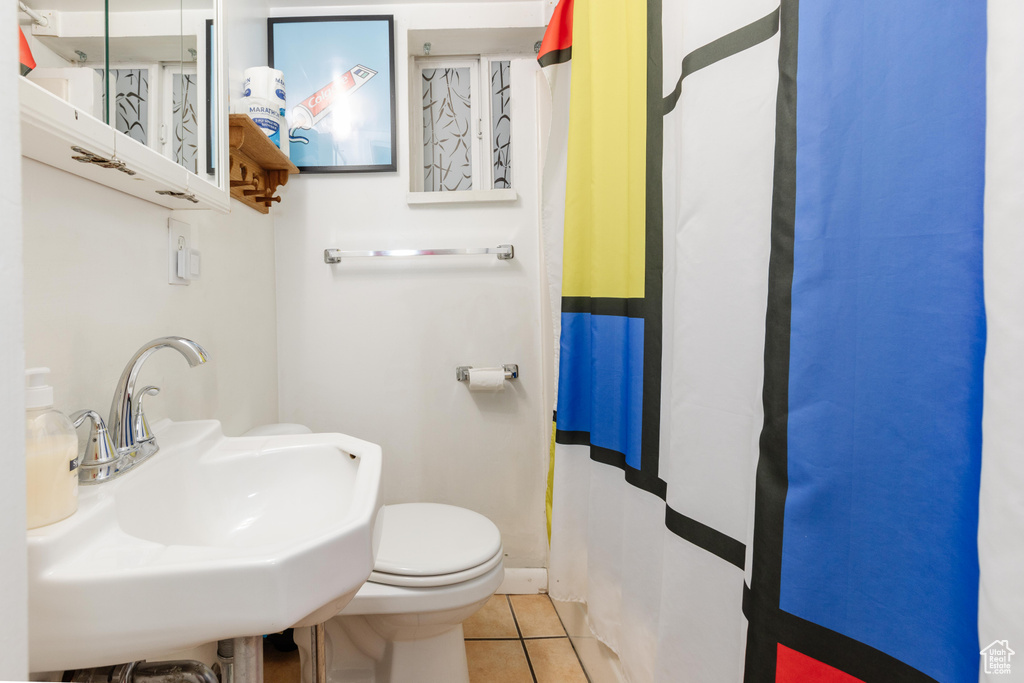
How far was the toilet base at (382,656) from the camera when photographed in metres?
1.16

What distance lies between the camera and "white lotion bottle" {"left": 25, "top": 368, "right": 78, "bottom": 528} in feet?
1.69

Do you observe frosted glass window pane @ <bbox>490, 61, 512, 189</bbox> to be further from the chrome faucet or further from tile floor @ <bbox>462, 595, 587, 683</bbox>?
tile floor @ <bbox>462, 595, 587, 683</bbox>

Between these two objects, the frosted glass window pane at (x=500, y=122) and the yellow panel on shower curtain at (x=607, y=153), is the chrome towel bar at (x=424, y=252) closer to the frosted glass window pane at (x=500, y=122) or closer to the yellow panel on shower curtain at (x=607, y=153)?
the frosted glass window pane at (x=500, y=122)

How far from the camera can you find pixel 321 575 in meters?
0.51

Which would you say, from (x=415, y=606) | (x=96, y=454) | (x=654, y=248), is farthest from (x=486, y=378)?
(x=96, y=454)

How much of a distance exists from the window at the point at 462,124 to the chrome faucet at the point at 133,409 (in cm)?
119

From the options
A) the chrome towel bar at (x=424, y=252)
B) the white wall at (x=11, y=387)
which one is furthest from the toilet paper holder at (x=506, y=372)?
the white wall at (x=11, y=387)

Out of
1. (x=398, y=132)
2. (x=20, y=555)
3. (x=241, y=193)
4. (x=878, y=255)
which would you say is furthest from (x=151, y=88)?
(x=878, y=255)

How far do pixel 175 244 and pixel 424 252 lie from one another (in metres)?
0.69

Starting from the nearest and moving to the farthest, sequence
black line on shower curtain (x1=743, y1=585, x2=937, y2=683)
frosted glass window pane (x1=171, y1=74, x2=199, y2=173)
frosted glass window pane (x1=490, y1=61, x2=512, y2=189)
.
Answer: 1. black line on shower curtain (x1=743, y1=585, x2=937, y2=683)
2. frosted glass window pane (x1=171, y1=74, x2=199, y2=173)
3. frosted glass window pane (x1=490, y1=61, x2=512, y2=189)

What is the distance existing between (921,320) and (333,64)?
5.81 ft

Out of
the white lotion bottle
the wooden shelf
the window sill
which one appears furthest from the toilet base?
the window sill

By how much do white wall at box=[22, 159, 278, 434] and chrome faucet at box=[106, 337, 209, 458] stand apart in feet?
0.24

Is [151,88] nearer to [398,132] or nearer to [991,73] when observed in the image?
[398,132]
